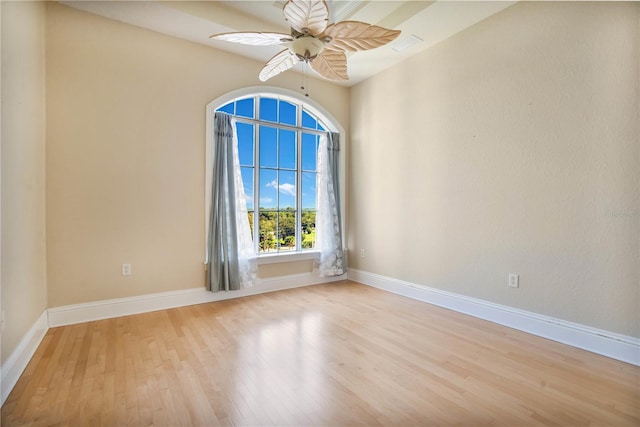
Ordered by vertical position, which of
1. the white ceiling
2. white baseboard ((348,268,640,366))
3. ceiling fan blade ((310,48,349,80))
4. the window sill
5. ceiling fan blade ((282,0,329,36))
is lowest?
white baseboard ((348,268,640,366))

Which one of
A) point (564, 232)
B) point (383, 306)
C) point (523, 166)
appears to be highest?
point (523, 166)

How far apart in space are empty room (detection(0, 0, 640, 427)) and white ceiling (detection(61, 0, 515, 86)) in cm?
2

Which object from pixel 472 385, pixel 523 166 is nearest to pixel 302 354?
pixel 472 385

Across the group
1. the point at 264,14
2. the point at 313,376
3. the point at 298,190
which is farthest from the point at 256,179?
the point at 313,376

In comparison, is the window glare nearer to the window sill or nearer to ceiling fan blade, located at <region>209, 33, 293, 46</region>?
the window sill

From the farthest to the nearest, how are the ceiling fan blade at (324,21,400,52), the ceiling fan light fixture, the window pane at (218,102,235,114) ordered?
the window pane at (218,102,235,114), the ceiling fan light fixture, the ceiling fan blade at (324,21,400,52)

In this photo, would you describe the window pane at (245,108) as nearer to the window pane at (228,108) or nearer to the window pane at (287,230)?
the window pane at (228,108)

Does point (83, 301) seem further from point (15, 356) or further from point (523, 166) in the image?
point (523, 166)

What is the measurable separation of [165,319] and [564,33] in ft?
14.3

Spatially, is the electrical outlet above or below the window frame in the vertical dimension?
below

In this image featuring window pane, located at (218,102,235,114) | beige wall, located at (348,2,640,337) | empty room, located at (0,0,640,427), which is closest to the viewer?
empty room, located at (0,0,640,427)

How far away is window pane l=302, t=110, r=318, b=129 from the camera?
4.45m

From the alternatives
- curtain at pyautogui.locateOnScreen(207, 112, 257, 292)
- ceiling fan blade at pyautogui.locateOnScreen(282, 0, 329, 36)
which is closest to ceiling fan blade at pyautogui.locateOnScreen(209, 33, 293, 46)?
ceiling fan blade at pyautogui.locateOnScreen(282, 0, 329, 36)

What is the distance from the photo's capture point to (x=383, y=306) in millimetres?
3416
